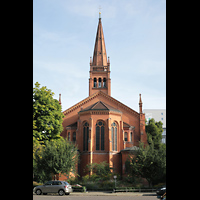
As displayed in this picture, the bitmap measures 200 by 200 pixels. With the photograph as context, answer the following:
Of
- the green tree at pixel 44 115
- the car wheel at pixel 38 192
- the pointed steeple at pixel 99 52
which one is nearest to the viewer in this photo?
the car wheel at pixel 38 192

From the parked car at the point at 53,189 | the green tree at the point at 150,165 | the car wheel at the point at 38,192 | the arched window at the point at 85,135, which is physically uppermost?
the arched window at the point at 85,135

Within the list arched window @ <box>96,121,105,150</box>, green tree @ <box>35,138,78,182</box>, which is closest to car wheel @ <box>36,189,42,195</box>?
green tree @ <box>35,138,78,182</box>

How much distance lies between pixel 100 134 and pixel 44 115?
14985 millimetres

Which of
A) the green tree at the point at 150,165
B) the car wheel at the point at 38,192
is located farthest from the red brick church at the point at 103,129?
the car wheel at the point at 38,192

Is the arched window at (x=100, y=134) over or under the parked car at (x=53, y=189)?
over

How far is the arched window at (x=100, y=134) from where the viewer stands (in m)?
47.8

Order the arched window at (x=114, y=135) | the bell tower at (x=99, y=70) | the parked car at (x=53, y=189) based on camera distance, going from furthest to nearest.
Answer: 1. the bell tower at (x=99, y=70)
2. the arched window at (x=114, y=135)
3. the parked car at (x=53, y=189)

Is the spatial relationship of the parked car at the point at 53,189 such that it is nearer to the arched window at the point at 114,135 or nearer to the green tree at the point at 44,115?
the green tree at the point at 44,115

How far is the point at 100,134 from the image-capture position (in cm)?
4816

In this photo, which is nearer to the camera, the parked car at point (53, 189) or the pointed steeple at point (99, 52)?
the parked car at point (53, 189)

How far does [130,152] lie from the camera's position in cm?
4491

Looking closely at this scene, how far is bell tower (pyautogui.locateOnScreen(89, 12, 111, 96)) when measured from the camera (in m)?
62.8

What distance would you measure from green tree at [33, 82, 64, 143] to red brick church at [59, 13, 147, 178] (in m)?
10.2

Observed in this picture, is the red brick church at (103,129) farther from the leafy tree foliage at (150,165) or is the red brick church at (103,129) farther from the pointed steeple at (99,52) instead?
the pointed steeple at (99,52)
